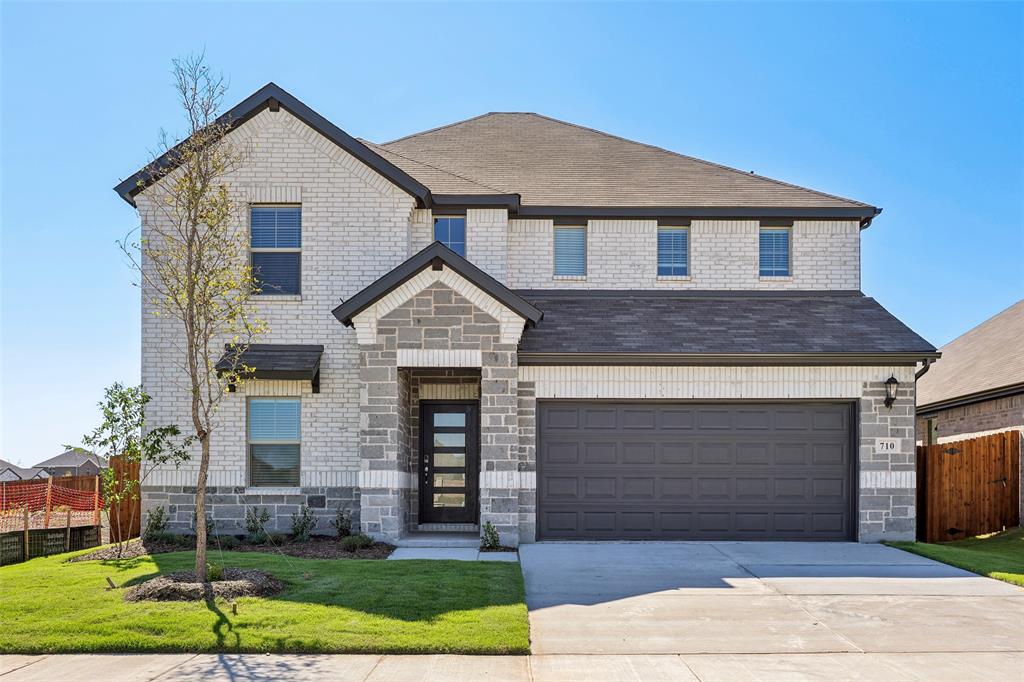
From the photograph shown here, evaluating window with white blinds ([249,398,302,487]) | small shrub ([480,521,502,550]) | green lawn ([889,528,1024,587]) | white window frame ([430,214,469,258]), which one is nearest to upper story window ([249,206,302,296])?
window with white blinds ([249,398,302,487])

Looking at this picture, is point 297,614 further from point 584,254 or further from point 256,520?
point 584,254

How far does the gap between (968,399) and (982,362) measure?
204 centimetres

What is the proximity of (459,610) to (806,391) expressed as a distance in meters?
8.14

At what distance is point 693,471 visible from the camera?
14844mm

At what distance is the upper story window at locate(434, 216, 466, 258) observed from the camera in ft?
54.4

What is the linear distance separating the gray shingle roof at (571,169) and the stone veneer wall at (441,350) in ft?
10.8

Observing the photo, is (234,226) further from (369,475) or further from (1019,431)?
(1019,431)

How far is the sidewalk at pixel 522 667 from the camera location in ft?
Result: 24.1

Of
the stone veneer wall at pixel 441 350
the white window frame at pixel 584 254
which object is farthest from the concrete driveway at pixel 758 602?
the white window frame at pixel 584 254

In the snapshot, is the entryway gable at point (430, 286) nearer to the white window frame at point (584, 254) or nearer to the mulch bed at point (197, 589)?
the white window frame at point (584, 254)

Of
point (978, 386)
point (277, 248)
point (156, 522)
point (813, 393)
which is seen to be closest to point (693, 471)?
point (813, 393)

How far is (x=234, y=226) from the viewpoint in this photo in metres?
15.5

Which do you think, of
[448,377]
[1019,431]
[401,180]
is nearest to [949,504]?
[1019,431]

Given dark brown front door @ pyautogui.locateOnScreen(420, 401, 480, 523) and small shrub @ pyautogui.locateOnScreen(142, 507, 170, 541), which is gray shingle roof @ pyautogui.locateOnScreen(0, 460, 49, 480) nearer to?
small shrub @ pyautogui.locateOnScreen(142, 507, 170, 541)
